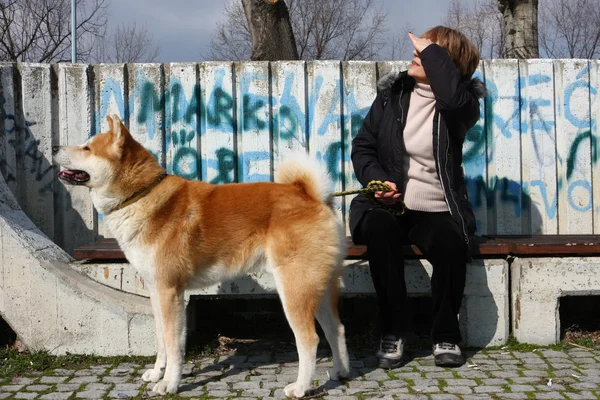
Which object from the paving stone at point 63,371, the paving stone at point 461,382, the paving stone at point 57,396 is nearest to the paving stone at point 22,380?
the paving stone at point 63,371

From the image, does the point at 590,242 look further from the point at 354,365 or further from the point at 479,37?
the point at 479,37

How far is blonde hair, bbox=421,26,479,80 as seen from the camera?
168 inches

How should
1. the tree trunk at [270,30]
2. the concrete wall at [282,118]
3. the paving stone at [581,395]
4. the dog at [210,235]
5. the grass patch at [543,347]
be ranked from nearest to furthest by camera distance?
the paving stone at [581,395] < the dog at [210,235] < the grass patch at [543,347] < the concrete wall at [282,118] < the tree trunk at [270,30]

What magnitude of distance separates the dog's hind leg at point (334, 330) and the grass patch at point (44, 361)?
129 centimetres

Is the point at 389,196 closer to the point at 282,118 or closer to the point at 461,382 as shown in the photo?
the point at 461,382

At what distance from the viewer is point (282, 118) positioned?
5.61 m

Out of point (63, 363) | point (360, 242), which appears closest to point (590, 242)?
point (360, 242)

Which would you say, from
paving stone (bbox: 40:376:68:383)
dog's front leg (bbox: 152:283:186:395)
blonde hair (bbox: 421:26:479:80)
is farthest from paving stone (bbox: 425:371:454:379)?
paving stone (bbox: 40:376:68:383)

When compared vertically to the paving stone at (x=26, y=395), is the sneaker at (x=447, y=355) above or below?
above

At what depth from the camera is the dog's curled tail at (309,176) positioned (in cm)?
382

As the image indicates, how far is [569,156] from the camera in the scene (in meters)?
5.63

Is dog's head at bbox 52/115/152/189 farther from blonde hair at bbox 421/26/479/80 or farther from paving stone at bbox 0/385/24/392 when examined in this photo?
blonde hair at bbox 421/26/479/80

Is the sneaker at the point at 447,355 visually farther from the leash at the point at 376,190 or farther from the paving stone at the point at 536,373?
the leash at the point at 376,190

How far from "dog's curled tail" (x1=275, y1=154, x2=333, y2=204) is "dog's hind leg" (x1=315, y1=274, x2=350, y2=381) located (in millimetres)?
507
